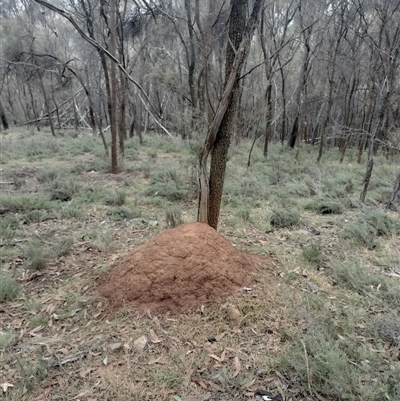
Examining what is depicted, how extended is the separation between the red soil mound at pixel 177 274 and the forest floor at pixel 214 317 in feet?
0.20

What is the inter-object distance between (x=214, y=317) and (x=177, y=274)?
0.53 meters

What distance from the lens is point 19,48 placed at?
15.1 meters

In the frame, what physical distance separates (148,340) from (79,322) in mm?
726

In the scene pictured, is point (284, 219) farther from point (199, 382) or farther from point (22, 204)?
point (22, 204)

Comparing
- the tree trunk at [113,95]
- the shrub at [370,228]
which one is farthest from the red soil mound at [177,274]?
the tree trunk at [113,95]

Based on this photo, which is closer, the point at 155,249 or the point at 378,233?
the point at 155,249

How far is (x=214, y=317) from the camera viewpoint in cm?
280

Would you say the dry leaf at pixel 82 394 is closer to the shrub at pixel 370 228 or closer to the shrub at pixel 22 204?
the shrub at pixel 370 228

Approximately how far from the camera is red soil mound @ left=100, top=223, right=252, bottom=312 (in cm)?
298

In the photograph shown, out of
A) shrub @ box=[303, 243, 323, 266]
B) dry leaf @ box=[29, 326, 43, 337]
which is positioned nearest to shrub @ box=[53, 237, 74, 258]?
dry leaf @ box=[29, 326, 43, 337]

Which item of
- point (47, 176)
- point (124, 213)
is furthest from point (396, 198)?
point (47, 176)

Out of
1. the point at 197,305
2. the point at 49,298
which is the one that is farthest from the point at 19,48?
the point at 197,305

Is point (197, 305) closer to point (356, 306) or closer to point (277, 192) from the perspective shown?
point (356, 306)

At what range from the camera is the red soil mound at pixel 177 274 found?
117 inches
